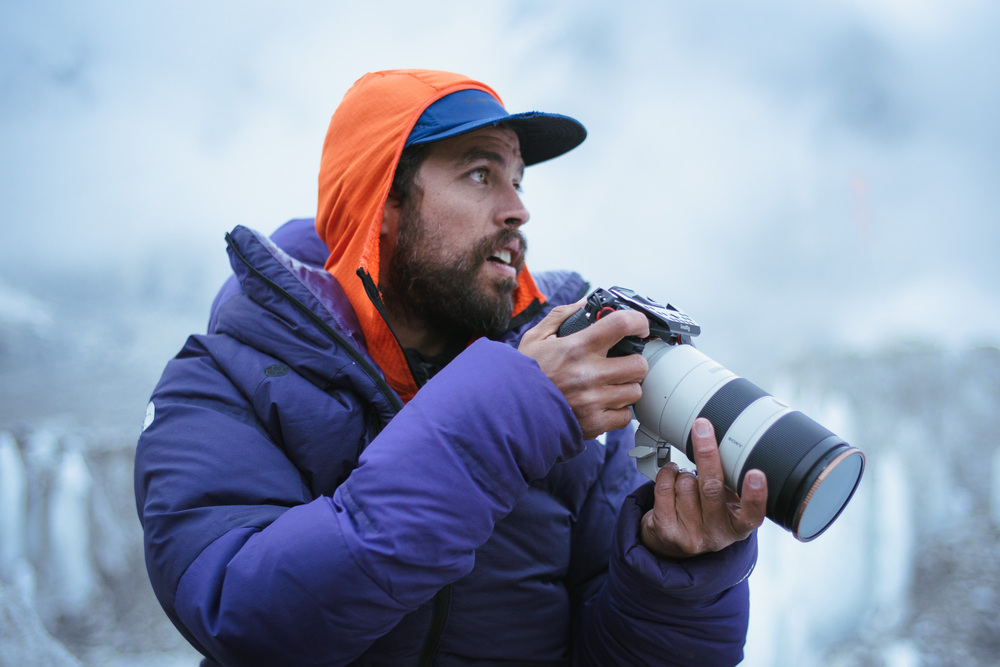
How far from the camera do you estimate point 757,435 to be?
1.99ft

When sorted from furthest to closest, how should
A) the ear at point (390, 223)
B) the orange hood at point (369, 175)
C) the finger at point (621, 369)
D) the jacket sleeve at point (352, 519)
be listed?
the ear at point (390, 223), the orange hood at point (369, 175), the finger at point (621, 369), the jacket sleeve at point (352, 519)

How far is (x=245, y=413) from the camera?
28.9 inches

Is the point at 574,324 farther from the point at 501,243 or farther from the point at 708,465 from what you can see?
the point at 501,243

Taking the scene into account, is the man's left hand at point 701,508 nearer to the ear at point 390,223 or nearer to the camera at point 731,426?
the camera at point 731,426

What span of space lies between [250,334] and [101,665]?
0.84 m

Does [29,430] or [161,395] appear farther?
[29,430]

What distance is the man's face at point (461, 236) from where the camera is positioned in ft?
3.16

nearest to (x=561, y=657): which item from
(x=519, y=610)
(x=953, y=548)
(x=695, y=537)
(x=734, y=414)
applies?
(x=519, y=610)

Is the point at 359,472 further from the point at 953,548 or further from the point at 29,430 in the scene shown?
the point at 953,548

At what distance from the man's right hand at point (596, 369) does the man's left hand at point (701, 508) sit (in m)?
0.08

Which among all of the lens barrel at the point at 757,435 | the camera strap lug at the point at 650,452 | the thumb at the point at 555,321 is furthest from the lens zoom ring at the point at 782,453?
the thumb at the point at 555,321

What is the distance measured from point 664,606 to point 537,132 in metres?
0.79

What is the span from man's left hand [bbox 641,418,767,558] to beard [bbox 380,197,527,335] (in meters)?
0.39

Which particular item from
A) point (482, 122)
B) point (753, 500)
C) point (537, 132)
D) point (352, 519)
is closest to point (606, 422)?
point (753, 500)
